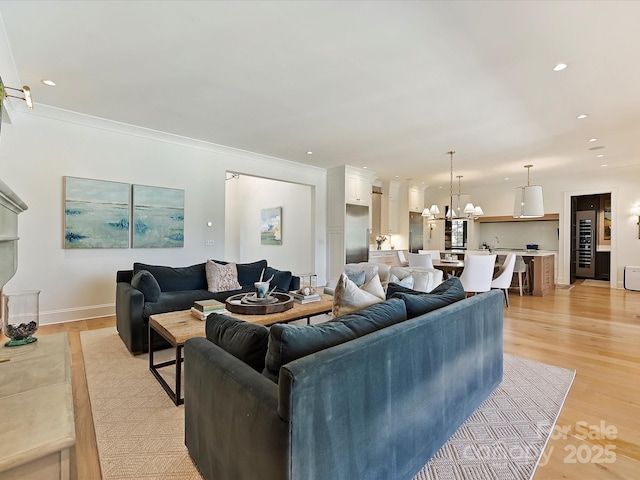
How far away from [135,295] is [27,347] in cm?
120

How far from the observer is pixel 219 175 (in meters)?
5.51

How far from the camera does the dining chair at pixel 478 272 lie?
4.80m

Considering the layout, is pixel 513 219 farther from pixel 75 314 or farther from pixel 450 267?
pixel 75 314

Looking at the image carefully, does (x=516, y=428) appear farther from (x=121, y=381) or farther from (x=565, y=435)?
(x=121, y=381)

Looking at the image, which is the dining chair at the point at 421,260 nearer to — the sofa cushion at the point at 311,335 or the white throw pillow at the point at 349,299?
the white throw pillow at the point at 349,299

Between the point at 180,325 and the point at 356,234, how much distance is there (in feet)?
16.9

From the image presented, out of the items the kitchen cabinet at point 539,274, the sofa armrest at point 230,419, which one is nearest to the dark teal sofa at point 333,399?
the sofa armrest at point 230,419

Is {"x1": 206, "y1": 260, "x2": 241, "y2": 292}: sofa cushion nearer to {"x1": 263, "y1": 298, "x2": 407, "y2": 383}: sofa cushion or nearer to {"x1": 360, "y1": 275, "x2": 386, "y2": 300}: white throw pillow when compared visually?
{"x1": 360, "y1": 275, "x2": 386, "y2": 300}: white throw pillow

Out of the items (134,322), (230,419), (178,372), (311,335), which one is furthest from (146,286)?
(311,335)

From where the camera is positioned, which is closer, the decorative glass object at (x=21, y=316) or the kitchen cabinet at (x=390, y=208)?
the decorative glass object at (x=21, y=316)

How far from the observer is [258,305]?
9.13 feet

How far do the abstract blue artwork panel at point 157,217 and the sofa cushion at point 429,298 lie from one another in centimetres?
400

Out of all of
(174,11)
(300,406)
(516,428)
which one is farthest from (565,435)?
(174,11)

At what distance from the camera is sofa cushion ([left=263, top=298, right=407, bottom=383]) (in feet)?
3.93
